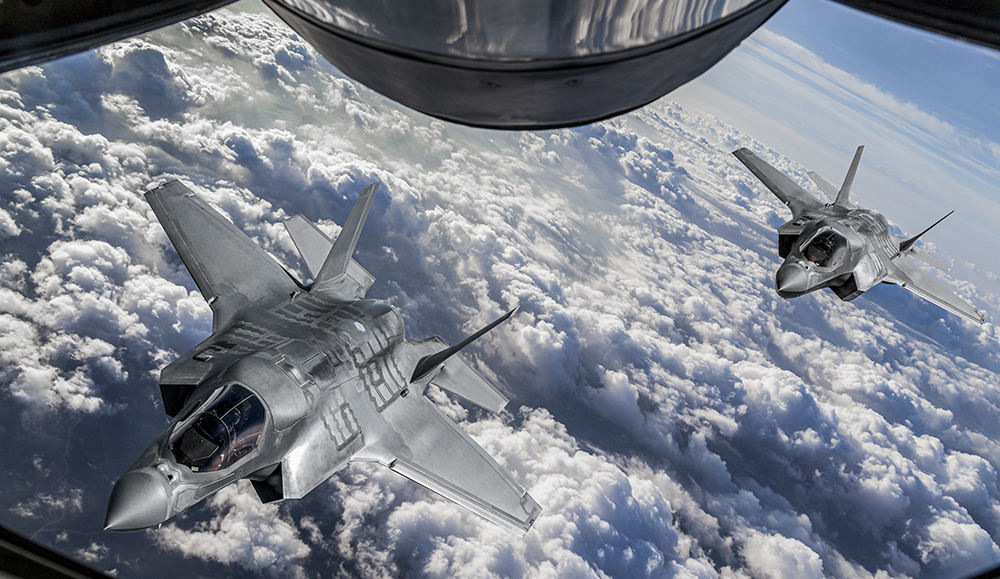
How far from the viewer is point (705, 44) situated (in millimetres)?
643

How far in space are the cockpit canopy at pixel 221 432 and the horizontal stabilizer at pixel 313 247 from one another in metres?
2.40

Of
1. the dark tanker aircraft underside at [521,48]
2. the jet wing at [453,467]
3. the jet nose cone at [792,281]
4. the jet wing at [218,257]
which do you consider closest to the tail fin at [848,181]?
the jet nose cone at [792,281]

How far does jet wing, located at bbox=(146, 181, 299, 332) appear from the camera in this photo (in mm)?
4617

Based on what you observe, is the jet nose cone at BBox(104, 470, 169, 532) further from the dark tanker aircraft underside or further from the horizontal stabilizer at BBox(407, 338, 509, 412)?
the dark tanker aircraft underside

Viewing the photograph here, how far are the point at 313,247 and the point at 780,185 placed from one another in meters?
7.15

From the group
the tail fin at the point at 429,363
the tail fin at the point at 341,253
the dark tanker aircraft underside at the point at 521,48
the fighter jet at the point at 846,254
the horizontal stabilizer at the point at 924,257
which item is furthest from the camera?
the horizontal stabilizer at the point at 924,257

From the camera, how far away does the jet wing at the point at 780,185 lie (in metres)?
6.81

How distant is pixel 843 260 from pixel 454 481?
18.8ft

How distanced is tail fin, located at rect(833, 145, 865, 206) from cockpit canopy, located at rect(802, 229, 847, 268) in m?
1.27

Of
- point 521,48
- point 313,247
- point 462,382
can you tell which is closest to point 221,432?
point 462,382

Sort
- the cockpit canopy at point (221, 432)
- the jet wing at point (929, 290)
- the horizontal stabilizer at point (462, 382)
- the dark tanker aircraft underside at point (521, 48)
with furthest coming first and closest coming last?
1. the jet wing at point (929, 290)
2. the horizontal stabilizer at point (462, 382)
3. the cockpit canopy at point (221, 432)
4. the dark tanker aircraft underside at point (521, 48)

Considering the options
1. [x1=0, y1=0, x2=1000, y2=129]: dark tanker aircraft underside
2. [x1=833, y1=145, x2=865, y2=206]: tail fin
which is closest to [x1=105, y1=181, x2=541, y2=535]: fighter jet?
[x1=0, y1=0, x2=1000, y2=129]: dark tanker aircraft underside

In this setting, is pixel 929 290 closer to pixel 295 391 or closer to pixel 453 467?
pixel 453 467

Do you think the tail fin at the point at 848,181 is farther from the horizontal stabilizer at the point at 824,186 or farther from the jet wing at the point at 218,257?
the jet wing at the point at 218,257
